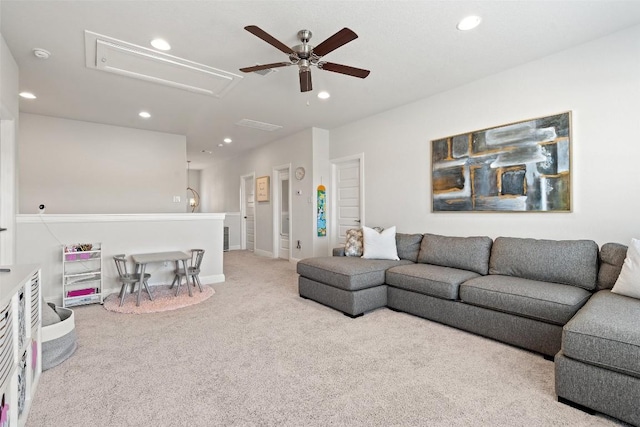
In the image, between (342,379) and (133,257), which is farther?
(133,257)

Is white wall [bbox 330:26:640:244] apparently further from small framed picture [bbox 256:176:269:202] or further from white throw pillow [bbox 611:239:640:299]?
small framed picture [bbox 256:176:269:202]

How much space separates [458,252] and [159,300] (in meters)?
3.44

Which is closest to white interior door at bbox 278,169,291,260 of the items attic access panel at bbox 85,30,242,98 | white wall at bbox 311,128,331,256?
white wall at bbox 311,128,331,256

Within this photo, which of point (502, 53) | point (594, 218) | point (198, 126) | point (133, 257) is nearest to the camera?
point (594, 218)

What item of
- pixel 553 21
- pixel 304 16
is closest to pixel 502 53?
pixel 553 21

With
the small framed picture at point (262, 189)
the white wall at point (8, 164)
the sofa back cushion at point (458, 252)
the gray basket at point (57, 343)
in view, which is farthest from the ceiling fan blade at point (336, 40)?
the small framed picture at point (262, 189)

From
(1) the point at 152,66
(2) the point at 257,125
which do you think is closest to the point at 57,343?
(1) the point at 152,66

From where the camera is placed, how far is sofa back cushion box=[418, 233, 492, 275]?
322 centimetres

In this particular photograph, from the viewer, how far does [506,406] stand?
1.73 meters

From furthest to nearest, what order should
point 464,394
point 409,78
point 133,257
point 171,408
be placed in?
1. point 133,257
2. point 409,78
3. point 464,394
4. point 171,408

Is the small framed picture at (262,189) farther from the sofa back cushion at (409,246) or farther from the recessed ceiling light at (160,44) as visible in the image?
the recessed ceiling light at (160,44)

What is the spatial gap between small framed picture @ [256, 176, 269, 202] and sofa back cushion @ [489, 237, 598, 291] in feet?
16.3

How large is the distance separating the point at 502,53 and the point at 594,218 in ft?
5.73

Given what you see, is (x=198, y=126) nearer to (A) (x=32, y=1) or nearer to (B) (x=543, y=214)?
(A) (x=32, y=1)
